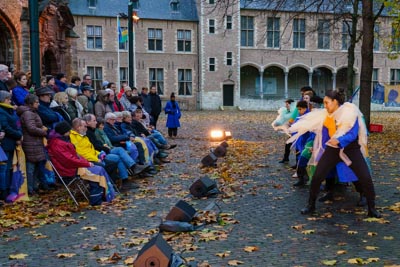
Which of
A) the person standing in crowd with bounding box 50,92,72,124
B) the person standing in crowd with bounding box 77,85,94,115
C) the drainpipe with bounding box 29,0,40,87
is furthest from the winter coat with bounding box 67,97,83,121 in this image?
the drainpipe with bounding box 29,0,40,87

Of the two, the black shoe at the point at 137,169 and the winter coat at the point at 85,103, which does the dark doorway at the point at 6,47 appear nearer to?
the winter coat at the point at 85,103

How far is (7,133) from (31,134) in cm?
57

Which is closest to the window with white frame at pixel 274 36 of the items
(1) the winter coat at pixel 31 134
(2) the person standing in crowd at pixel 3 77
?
(2) the person standing in crowd at pixel 3 77

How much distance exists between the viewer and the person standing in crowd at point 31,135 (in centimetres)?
851

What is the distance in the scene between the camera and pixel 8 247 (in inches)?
229

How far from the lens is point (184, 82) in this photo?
4728cm

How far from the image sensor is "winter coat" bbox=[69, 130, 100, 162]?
849 cm

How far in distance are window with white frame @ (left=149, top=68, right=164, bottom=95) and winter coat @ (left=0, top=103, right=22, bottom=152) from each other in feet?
126

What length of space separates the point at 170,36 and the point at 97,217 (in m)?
40.9

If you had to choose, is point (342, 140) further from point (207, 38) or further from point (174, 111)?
point (207, 38)

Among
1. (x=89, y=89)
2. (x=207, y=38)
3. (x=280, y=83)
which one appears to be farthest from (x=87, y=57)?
(x=89, y=89)

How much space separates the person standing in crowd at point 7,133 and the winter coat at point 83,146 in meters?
0.89

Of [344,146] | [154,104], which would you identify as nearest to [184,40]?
[154,104]

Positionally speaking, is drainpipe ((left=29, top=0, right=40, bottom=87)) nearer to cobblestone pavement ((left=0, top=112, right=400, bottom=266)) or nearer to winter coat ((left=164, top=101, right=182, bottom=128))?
cobblestone pavement ((left=0, top=112, right=400, bottom=266))
